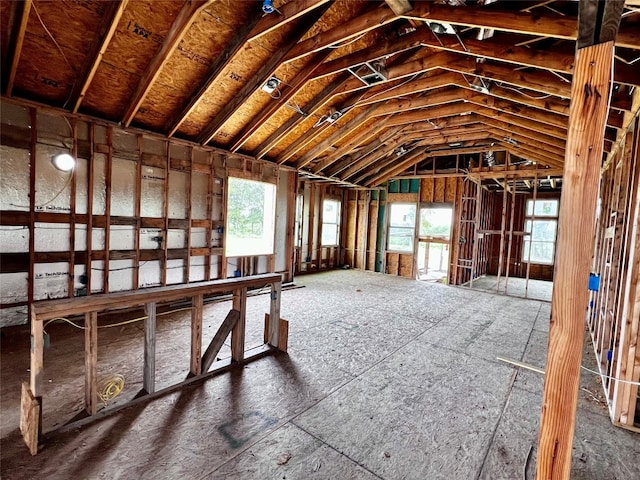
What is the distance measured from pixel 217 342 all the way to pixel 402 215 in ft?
26.1

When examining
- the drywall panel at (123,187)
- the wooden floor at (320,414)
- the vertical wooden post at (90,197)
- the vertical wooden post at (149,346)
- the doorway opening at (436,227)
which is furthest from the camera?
the doorway opening at (436,227)

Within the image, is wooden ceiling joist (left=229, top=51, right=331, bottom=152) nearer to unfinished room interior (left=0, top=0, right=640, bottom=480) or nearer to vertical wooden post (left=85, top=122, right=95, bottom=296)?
unfinished room interior (left=0, top=0, right=640, bottom=480)

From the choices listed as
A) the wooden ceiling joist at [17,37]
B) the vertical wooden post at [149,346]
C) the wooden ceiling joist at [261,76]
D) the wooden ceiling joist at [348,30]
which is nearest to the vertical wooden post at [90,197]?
the wooden ceiling joist at [17,37]

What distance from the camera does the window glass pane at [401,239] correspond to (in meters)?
9.67

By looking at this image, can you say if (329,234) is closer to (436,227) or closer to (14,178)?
(436,227)

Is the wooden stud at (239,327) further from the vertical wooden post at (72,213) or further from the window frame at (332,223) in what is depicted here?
the window frame at (332,223)

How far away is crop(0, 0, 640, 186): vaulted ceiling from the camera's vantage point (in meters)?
2.98

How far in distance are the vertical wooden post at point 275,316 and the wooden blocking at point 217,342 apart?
21.5 inches

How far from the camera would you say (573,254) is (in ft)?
3.45

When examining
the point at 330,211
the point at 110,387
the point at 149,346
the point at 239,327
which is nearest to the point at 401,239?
the point at 330,211

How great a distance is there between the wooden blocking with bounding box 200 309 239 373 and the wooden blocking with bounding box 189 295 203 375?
8 centimetres

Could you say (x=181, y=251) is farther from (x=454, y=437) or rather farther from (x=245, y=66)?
(x=454, y=437)

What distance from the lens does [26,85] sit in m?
3.84

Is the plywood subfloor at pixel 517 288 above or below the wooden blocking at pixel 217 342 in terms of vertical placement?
below
